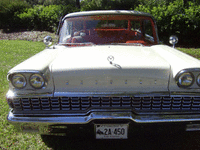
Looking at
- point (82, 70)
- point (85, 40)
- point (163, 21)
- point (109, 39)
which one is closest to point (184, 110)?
point (82, 70)

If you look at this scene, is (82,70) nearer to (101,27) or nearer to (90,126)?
(90,126)

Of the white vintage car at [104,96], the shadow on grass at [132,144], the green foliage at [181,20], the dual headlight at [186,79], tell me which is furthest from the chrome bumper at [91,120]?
the green foliage at [181,20]

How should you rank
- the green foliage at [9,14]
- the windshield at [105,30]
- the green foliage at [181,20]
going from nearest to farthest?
the windshield at [105,30], the green foliage at [181,20], the green foliage at [9,14]

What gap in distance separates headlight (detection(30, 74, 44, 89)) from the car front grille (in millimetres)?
151

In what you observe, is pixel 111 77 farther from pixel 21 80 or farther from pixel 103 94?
pixel 21 80

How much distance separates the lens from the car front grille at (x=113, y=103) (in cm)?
205

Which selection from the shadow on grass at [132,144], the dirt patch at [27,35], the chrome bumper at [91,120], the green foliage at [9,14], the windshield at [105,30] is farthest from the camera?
the green foliage at [9,14]

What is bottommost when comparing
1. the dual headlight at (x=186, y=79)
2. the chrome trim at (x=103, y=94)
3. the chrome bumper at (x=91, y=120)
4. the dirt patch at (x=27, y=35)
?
the dirt patch at (x=27, y=35)

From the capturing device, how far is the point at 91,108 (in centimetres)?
203

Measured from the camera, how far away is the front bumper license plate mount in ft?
6.49

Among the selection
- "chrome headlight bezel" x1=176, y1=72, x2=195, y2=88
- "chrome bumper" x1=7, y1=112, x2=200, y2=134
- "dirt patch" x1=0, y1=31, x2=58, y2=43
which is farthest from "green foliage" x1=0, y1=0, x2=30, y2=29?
"chrome headlight bezel" x1=176, y1=72, x2=195, y2=88

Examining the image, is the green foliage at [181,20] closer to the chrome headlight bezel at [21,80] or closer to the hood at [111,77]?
the hood at [111,77]

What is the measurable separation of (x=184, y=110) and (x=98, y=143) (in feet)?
3.78

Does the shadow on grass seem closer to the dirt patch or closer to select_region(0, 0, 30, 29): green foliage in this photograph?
the dirt patch
